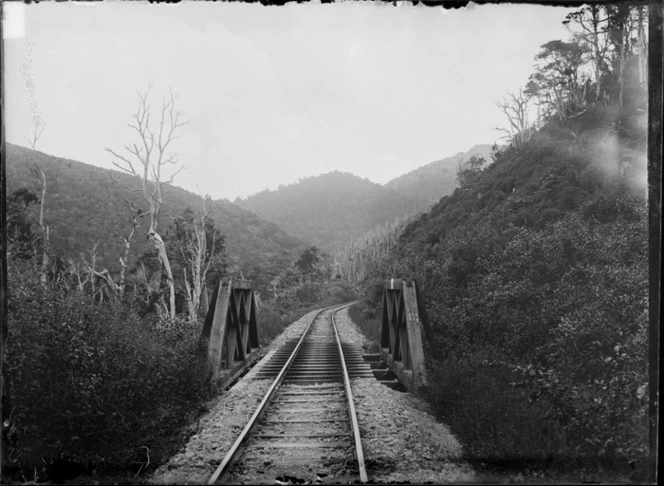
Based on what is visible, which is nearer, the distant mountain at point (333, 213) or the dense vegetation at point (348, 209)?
the dense vegetation at point (348, 209)

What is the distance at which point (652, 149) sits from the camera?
3.16m

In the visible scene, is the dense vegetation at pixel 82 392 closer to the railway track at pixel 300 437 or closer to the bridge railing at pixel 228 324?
the railway track at pixel 300 437

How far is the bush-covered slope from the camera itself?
533 centimetres

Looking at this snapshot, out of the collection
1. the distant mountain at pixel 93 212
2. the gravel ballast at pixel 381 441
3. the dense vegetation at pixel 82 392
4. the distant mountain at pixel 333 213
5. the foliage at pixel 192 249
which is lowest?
the gravel ballast at pixel 381 441

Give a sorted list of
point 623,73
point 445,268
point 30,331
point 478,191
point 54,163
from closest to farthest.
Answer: point 30,331 → point 445,268 → point 623,73 → point 478,191 → point 54,163

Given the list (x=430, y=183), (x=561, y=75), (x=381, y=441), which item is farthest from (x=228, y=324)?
(x=430, y=183)

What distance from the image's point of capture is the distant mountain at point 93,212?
4381cm

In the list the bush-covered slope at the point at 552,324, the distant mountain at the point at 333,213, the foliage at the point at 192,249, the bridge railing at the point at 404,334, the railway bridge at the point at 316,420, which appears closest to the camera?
the railway bridge at the point at 316,420

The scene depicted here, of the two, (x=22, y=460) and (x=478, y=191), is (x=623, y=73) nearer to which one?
(x=478, y=191)

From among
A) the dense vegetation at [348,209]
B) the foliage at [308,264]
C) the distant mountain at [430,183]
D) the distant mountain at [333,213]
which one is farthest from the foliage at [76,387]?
the distant mountain at [333,213]

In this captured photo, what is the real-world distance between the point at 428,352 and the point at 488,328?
1.36 meters

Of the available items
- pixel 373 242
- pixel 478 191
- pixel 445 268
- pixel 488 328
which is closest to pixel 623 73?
pixel 478 191

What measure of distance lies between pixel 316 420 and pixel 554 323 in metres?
5.44

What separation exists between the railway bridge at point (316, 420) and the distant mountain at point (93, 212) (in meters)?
17.6
